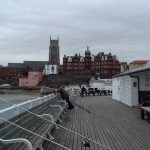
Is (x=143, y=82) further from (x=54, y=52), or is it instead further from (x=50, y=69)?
(x=54, y=52)

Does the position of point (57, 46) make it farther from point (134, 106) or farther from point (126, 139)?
point (126, 139)

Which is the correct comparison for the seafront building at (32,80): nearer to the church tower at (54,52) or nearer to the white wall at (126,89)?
the church tower at (54,52)

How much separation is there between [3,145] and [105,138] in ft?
15.2

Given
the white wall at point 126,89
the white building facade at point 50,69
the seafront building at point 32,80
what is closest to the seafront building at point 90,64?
the white building facade at point 50,69

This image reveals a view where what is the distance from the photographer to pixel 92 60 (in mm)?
161750

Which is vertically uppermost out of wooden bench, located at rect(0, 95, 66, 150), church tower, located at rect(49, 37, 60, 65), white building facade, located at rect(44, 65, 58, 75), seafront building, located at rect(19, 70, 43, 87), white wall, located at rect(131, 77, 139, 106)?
church tower, located at rect(49, 37, 60, 65)

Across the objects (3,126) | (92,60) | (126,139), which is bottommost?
(126,139)

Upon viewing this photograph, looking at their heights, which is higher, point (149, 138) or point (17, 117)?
point (17, 117)

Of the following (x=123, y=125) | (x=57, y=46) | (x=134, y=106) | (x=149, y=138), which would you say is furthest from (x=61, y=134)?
(x=57, y=46)

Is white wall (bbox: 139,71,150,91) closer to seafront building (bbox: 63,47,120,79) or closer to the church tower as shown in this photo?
seafront building (bbox: 63,47,120,79)

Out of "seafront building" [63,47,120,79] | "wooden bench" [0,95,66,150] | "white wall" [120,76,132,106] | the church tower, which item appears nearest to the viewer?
"wooden bench" [0,95,66,150]

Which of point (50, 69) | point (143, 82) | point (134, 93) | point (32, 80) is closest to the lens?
point (134, 93)

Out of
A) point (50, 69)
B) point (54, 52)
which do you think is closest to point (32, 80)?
point (50, 69)

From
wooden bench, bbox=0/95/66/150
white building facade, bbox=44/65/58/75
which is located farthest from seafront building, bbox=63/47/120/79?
wooden bench, bbox=0/95/66/150
